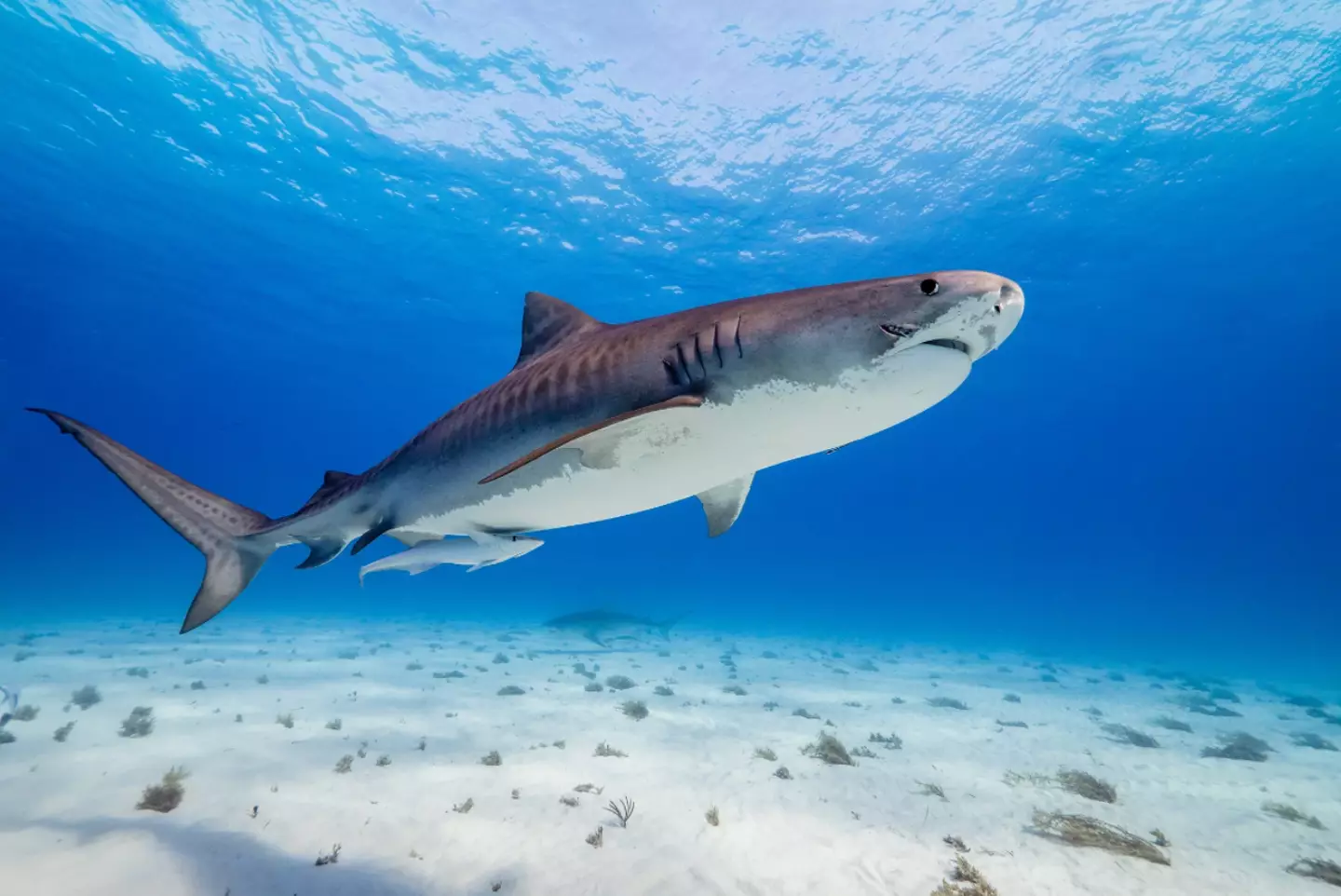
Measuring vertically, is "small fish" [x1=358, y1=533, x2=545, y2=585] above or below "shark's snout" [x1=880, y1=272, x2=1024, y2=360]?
below

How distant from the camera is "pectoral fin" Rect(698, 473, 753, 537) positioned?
4.18m

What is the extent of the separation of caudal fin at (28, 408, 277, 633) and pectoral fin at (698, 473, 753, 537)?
356 cm

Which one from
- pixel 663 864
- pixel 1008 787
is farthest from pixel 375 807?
pixel 1008 787

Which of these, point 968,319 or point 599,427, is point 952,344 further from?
point 599,427

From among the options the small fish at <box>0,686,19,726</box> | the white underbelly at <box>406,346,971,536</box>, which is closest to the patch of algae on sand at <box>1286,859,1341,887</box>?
the white underbelly at <box>406,346,971,536</box>

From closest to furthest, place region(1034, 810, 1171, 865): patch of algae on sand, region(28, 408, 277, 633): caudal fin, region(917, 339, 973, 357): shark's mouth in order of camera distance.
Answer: region(917, 339, 973, 357): shark's mouth < region(28, 408, 277, 633): caudal fin < region(1034, 810, 1171, 865): patch of algae on sand

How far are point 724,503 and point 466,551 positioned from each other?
194cm

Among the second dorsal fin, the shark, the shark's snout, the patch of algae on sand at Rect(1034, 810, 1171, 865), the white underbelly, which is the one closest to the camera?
the shark's snout

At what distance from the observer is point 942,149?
22.4 meters

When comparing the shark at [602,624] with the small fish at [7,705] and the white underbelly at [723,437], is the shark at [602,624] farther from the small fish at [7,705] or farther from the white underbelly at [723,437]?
the white underbelly at [723,437]

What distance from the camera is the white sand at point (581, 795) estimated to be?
409 cm

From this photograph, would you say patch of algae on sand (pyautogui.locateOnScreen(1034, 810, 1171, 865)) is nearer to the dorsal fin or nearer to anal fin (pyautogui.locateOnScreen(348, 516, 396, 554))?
the dorsal fin

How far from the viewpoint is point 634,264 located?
31.0 metres

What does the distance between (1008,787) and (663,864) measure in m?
4.75
